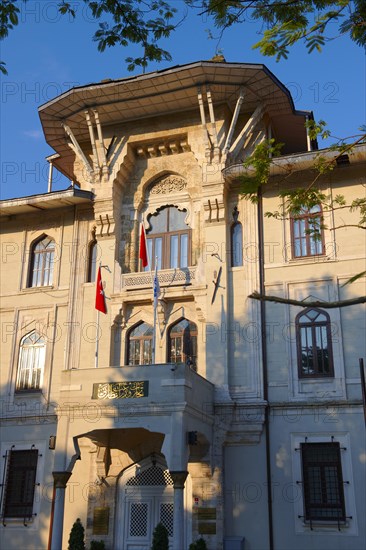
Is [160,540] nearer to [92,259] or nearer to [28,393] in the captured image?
[28,393]

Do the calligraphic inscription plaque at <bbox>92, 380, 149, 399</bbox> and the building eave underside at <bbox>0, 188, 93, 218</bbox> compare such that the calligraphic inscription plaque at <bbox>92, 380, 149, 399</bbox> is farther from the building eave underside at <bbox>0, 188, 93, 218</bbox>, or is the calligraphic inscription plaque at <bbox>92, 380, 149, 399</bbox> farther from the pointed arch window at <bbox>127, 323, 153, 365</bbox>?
the building eave underside at <bbox>0, 188, 93, 218</bbox>

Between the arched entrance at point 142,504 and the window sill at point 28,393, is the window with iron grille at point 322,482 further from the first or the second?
the window sill at point 28,393

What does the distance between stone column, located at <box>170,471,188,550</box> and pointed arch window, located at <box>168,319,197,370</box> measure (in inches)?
180

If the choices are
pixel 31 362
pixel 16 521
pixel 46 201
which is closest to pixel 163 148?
pixel 46 201

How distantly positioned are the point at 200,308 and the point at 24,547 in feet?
28.7

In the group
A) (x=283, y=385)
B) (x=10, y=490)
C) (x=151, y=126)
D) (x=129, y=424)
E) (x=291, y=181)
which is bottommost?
(x=10, y=490)

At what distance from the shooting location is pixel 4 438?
2030 centimetres

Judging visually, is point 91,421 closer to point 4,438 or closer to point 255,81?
point 4,438

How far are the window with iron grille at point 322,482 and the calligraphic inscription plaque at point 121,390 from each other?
4832 mm

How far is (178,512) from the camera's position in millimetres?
14938

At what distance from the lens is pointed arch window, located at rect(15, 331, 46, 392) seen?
20.9m

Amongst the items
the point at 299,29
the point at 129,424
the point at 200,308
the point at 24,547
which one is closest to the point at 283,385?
the point at 200,308

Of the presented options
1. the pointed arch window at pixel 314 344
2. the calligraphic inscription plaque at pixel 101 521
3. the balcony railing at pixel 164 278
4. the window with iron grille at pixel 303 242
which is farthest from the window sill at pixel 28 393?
the window with iron grille at pixel 303 242

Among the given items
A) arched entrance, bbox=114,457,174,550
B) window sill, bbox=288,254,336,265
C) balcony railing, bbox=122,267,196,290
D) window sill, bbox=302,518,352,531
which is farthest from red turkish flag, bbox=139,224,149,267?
window sill, bbox=302,518,352,531
